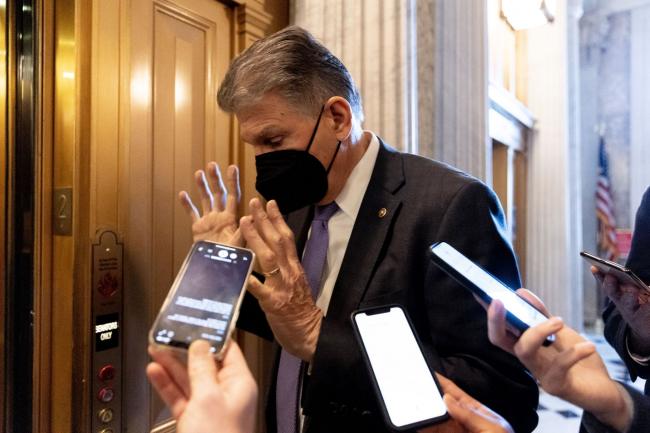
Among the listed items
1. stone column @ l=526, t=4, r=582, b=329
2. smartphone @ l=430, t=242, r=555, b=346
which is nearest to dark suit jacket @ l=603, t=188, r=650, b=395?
smartphone @ l=430, t=242, r=555, b=346

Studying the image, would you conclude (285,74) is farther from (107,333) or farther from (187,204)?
(107,333)

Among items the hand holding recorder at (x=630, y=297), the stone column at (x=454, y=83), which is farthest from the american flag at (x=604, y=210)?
the hand holding recorder at (x=630, y=297)

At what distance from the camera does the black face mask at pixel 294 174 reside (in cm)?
133

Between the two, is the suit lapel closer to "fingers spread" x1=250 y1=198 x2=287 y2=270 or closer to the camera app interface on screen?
"fingers spread" x1=250 y1=198 x2=287 y2=270

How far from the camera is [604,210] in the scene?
8.27 m

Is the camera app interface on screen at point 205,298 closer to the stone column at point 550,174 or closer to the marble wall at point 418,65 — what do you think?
the marble wall at point 418,65

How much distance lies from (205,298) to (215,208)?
2.33ft

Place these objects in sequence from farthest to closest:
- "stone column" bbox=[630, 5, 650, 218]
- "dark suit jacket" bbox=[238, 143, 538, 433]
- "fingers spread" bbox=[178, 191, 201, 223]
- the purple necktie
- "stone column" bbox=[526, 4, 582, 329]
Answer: "stone column" bbox=[630, 5, 650, 218] → "stone column" bbox=[526, 4, 582, 329] → "fingers spread" bbox=[178, 191, 201, 223] → the purple necktie → "dark suit jacket" bbox=[238, 143, 538, 433]

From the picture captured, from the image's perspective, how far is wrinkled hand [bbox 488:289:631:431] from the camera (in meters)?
0.72

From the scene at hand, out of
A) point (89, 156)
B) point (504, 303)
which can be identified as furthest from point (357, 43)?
point (504, 303)

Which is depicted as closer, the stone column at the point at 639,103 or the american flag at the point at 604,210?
the stone column at the point at 639,103

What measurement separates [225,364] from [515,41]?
23.8ft

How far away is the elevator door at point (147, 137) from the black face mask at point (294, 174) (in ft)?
1.56

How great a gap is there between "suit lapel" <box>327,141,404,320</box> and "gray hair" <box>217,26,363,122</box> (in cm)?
29
